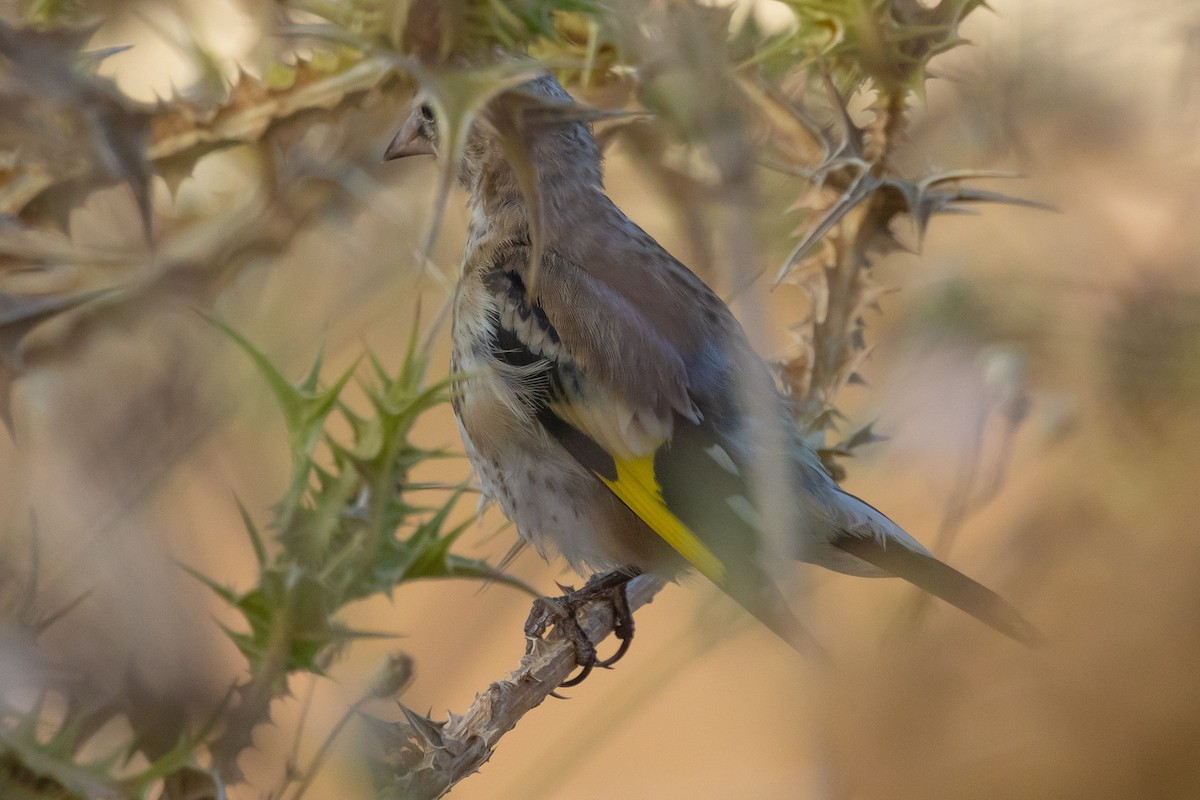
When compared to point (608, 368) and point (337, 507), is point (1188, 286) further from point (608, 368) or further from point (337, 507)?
point (337, 507)

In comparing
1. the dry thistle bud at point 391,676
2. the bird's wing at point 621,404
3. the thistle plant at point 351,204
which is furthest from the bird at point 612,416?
the dry thistle bud at point 391,676

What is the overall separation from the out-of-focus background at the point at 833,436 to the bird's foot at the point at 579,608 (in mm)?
93

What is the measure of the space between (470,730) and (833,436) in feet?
3.93

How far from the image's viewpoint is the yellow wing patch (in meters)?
1.57

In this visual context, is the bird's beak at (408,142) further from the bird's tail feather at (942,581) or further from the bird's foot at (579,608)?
the bird's tail feather at (942,581)

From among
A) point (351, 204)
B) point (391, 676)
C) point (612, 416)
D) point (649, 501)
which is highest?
point (351, 204)

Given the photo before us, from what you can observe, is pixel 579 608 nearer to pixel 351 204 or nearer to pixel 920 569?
pixel 920 569

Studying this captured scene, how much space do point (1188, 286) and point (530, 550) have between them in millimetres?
1276

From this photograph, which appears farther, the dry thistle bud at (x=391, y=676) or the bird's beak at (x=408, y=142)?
the bird's beak at (x=408, y=142)

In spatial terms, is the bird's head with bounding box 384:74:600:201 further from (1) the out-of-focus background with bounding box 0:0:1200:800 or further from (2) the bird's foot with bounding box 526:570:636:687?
(2) the bird's foot with bounding box 526:570:636:687

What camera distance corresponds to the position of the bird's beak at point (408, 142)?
1.71 meters

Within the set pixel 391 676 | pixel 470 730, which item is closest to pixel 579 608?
pixel 470 730

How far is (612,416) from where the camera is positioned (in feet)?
5.38

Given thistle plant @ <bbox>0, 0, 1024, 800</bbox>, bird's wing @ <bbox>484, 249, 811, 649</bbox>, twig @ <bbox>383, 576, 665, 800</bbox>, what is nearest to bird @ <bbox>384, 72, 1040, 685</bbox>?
bird's wing @ <bbox>484, 249, 811, 649</bbox>
